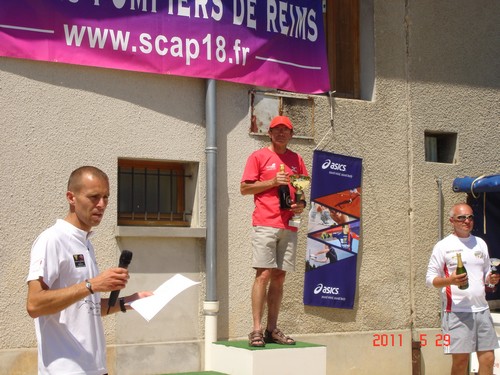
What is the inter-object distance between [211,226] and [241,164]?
0.79 metres

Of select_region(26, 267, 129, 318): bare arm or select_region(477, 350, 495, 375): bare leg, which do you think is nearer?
select_region(26, 267, 129, 318): bare arm

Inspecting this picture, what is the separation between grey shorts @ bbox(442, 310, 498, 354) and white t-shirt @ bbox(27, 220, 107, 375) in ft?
15.9

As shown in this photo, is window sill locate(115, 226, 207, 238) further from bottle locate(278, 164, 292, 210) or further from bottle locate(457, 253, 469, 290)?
bottle locate(457, 253, 469, 290)

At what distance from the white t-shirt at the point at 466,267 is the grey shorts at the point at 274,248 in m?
1.41

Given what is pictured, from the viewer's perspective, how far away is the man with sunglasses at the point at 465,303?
8359 mm

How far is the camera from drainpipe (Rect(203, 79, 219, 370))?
877 cm

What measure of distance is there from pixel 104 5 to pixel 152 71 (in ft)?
2.56

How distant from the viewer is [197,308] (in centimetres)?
890

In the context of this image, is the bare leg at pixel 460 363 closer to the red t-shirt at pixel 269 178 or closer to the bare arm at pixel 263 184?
the red t-shirt at pixel 269 178

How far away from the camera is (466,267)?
332 inches

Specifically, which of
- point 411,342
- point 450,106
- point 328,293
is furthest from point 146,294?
point 450,106
